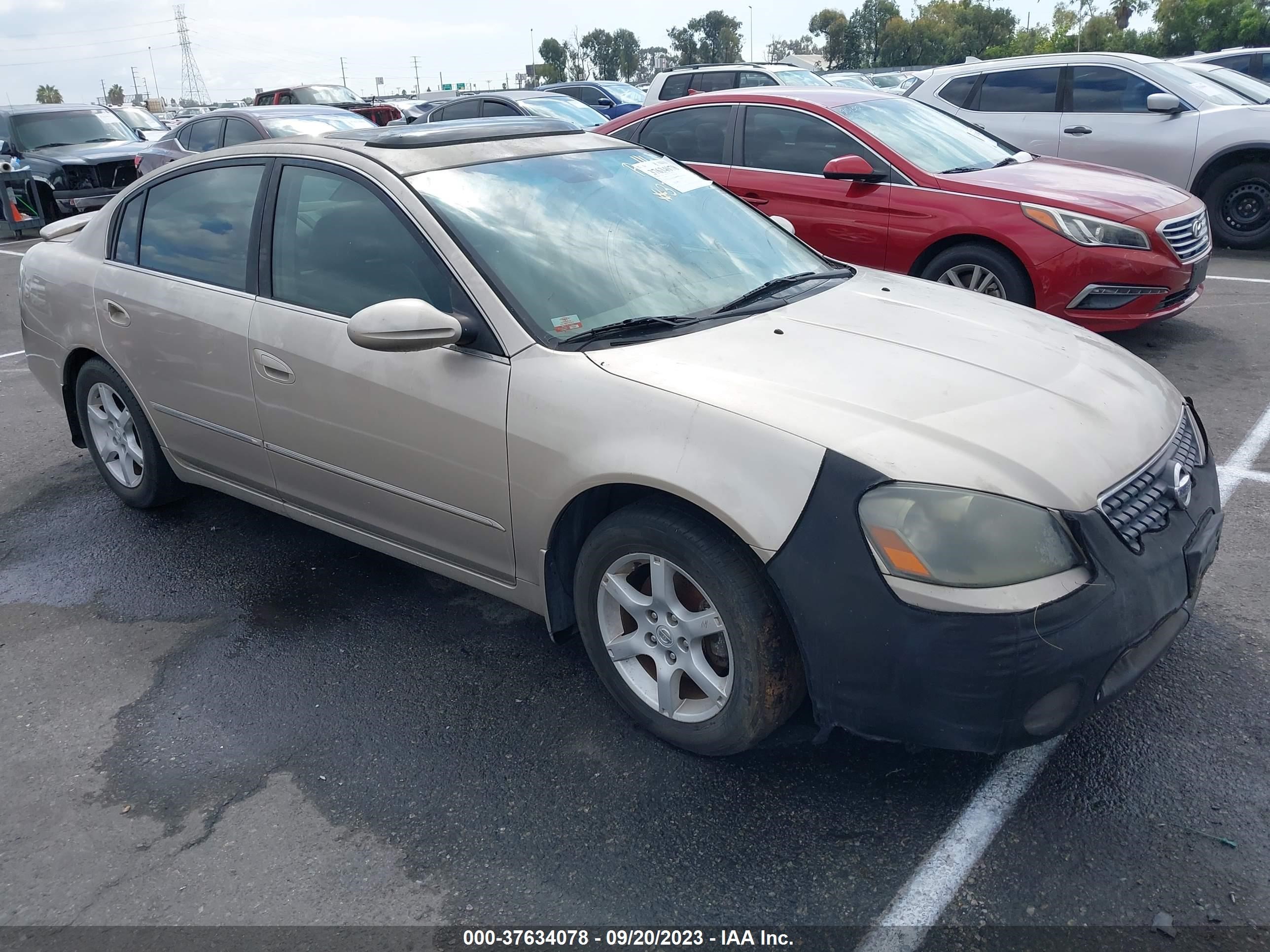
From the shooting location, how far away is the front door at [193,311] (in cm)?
373

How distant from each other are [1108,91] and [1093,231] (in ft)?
15.2

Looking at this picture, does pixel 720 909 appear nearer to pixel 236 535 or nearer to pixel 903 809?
pixel 903 809

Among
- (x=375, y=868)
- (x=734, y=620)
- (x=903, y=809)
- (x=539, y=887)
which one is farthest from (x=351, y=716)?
(x=903, y=809)

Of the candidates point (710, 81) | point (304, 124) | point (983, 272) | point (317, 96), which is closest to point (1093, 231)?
point (983, 272)

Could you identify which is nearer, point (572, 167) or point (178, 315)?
point (572, 167)

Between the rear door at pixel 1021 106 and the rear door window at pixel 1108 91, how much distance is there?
0.58 ft

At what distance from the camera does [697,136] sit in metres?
7.30

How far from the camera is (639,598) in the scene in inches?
110

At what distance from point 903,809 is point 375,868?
133cm

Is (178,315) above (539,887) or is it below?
above

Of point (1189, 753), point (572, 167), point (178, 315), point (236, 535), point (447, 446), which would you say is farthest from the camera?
point (236, 535)

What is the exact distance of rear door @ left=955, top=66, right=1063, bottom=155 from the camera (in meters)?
9.76

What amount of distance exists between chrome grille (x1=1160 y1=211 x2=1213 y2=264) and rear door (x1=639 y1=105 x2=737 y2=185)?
281cm

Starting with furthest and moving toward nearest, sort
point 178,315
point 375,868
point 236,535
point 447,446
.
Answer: point 236,535, point 178,315, point 447,446, point 375,868
